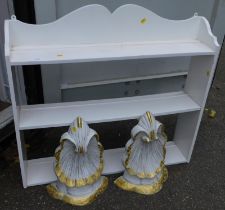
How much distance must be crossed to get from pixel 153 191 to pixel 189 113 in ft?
1.76

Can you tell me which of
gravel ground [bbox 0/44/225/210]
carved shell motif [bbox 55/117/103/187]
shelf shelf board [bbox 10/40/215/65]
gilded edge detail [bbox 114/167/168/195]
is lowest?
gravel ground [bbox 0/44/225/210]

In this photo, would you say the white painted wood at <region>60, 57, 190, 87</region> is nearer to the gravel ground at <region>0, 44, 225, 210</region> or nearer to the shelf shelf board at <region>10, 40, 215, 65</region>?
the shelf shelf board at <region>10, 40, 215, 65</region>

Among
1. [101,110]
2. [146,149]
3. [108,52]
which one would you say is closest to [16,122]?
[101,110]

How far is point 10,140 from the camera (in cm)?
191

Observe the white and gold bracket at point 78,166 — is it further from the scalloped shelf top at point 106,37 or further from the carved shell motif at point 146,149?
the scalloped shelf top at point 106,37

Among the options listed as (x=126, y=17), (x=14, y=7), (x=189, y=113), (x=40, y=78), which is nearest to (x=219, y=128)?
(x=189, y=113)

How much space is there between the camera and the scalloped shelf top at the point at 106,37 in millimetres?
1393

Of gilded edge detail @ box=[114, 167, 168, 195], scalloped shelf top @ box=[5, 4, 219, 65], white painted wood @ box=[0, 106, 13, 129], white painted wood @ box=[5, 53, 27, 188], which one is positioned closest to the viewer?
white painted wood @ box=[5, 53, 27, 188]

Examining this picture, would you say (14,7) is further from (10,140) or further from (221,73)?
(221,73)

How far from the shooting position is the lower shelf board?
1687 mm

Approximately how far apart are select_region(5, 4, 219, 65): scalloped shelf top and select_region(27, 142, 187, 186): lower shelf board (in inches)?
28.6

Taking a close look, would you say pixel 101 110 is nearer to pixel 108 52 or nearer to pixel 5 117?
pixel 108 52

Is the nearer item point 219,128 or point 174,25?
point 174,25

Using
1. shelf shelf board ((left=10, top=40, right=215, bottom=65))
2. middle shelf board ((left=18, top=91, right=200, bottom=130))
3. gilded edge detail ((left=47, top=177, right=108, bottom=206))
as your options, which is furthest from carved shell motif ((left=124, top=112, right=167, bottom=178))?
shelf shelf board ((left=10, top=40, right=215, bottom=65))
